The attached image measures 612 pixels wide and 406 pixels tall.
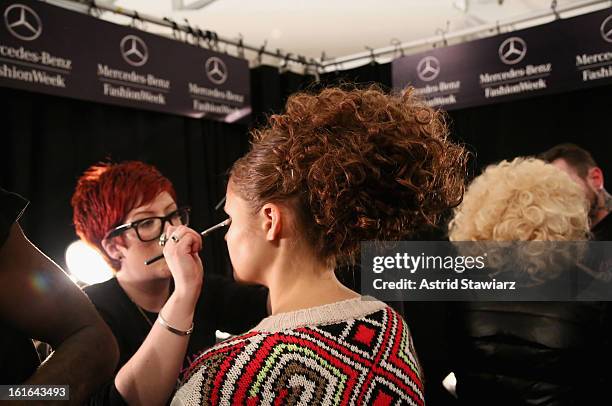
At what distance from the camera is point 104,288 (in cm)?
138

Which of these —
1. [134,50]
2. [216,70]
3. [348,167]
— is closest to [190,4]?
[216,70]

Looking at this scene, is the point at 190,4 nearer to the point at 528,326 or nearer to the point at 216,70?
the point at 216,70

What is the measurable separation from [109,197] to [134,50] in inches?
58.2

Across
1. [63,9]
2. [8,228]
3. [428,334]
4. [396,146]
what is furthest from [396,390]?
[428,334]

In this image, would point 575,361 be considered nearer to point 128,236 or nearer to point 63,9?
point 128,236

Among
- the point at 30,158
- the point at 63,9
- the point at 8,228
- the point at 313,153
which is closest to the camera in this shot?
the point at 8,228

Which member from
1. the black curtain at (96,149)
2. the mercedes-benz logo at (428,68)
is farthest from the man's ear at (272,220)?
the mercedes-benz logo at (428,68)

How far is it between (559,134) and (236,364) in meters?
3.10

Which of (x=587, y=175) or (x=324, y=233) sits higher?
(x=587, y=175)

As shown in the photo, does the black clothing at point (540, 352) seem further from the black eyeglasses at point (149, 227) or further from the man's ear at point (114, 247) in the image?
the man's ear at point (114, 247)

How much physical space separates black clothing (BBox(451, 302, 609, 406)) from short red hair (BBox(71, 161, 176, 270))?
3.16ft

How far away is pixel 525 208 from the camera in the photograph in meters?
1.56

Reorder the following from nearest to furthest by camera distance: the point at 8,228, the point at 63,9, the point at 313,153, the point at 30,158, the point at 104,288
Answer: the point at 8,228, the point at 313,153, the point at 104,288, the point at 63,9, the point at 30,158

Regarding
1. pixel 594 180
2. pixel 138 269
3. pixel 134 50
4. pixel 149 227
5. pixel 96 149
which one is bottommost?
pixel 138 269
